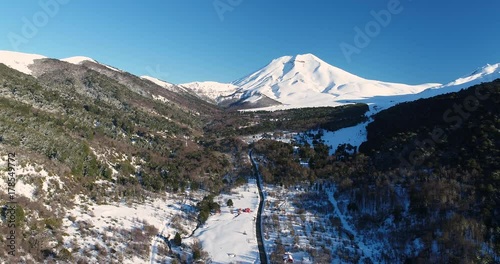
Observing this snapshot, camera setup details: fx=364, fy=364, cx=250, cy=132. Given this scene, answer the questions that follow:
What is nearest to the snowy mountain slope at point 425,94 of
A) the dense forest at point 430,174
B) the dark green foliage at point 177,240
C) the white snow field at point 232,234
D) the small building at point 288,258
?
the dense forest at point 430,174

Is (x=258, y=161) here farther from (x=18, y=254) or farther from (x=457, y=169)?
(x=18, y=254)

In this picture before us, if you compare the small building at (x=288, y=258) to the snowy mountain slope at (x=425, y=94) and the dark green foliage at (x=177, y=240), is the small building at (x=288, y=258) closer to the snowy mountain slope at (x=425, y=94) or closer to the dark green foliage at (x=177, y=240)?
the dark green foliage at (x=177, y=240)

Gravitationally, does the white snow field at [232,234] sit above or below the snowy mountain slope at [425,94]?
below

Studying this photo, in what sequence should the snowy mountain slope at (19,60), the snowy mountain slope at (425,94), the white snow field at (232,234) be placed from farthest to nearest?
the snowy mountain slope at (425,94)
the snowy mountain slope at (19,60)
the white snow field at (232,234)

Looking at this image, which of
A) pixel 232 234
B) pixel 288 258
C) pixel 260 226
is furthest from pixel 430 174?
pixel 232 234

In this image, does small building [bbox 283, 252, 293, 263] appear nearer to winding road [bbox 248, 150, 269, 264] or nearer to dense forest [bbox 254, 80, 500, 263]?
winding road [bbox 248, 150, 269, 264]

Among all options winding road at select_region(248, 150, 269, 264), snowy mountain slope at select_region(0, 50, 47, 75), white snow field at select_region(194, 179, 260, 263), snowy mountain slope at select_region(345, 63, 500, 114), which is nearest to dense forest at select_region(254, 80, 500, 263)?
winding road at select_region(248, 150, 269, 264)

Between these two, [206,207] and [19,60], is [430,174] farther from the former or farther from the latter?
[19,60]
